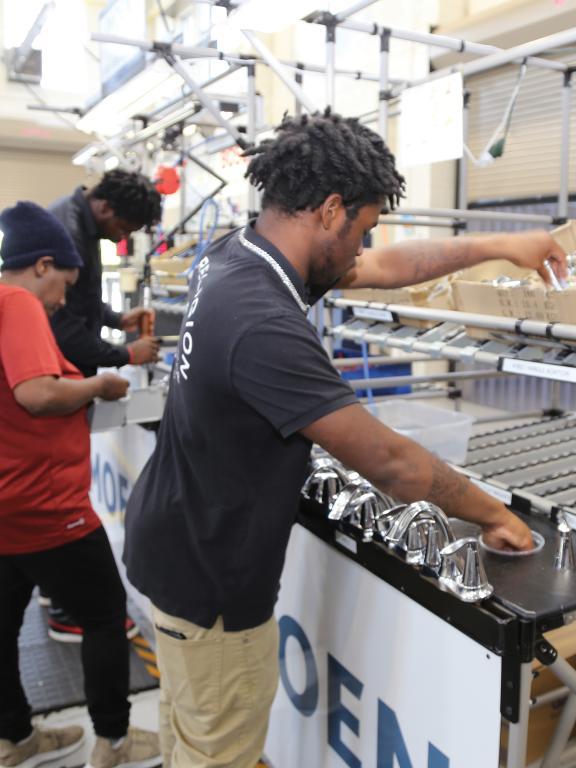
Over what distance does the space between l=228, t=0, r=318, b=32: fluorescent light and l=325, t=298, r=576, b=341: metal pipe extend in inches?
31.8

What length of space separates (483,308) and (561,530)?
556 millimetres

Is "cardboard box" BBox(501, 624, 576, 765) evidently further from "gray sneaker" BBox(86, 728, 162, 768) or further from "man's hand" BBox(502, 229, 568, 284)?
"gray sneaker" BBox(86, 728, 162, 768)

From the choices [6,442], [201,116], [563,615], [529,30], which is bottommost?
[563,615]

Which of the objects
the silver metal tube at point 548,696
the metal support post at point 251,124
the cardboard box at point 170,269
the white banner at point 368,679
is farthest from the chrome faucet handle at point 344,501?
the cardboard box at point 170,269

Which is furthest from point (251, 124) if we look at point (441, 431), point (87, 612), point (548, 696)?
point (548, 696)

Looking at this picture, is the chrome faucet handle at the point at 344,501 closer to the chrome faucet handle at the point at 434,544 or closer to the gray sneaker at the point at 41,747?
the chrome faucet handle at the point at 434,544

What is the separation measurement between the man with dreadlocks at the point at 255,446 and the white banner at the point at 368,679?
8.3 inches

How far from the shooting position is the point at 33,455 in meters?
1.95

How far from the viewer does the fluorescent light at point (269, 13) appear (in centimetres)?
182

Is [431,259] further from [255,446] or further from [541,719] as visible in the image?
[541,719]

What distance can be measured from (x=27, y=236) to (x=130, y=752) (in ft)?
5.06

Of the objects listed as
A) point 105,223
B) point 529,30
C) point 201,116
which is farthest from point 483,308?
point 529,30

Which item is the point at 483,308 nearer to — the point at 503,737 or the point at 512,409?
the point at 503,737

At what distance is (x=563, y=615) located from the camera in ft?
3.99
